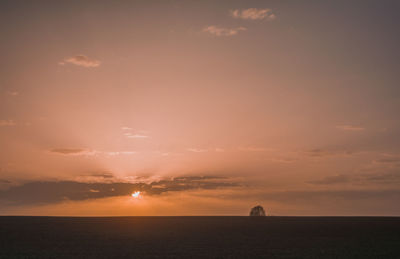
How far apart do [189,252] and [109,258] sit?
896cm

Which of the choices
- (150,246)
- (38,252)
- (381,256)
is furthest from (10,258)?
(381,256)

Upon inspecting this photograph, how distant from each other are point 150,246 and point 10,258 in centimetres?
1620

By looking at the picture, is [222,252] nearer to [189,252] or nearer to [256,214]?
[189,252]

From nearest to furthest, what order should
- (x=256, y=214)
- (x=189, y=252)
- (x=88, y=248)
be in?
1. (x=189, y=252)
2. (x=88, y=248)
3. (x=256, y=214)

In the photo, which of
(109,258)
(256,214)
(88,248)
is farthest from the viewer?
(256,214)

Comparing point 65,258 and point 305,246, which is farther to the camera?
point 305,246

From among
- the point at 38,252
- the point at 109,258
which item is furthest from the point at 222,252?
the point at 38,252

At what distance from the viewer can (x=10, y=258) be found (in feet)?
132

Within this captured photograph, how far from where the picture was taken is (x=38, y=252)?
44.7 meters

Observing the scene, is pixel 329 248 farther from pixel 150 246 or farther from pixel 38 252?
pixel 38 252

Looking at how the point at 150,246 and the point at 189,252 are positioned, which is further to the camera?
the point at 150,246

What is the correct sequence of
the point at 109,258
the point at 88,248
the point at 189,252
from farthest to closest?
the point at 88,248, the point at 189,252, the point at 109,258

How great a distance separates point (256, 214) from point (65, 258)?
6359 inches

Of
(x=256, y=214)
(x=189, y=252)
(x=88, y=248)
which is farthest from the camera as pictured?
(x=256, y=214)
